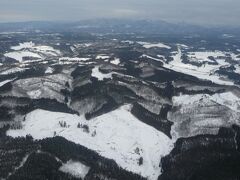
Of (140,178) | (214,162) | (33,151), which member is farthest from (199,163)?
(33,151)

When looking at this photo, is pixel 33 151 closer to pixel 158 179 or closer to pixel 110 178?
pixel 110 178

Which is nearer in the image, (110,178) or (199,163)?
(110,178)

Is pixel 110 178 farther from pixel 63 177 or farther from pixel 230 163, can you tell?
pixel 230 163

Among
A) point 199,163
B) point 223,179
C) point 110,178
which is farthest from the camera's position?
point 199,163

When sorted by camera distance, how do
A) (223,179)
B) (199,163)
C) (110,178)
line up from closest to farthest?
1. (223,179)
2. (110,178)
3. (199,163)

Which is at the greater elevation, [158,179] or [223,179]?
[223,179]

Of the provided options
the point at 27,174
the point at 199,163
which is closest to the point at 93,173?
the point at 27,174
